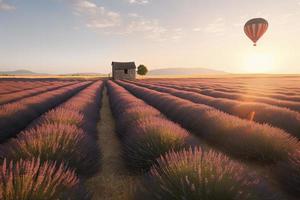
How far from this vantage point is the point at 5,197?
192cm

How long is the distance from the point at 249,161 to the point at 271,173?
726 millimetres

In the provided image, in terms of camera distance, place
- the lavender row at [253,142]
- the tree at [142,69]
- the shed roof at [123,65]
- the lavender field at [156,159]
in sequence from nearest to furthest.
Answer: the lavender field at [156,159] → the lavender row at [253,142] → the shed roof at [123,65] → the tree at [142,69]

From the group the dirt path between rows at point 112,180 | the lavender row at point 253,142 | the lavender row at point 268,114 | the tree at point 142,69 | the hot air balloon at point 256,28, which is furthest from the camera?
the tree at point 142,69

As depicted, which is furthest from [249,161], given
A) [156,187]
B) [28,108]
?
[28,108]

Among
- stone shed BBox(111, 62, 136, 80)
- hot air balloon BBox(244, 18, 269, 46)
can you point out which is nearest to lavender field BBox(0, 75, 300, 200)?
hot air balloon BBox(244, 18, 269, 46)

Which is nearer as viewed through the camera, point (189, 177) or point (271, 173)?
point (189, 177)

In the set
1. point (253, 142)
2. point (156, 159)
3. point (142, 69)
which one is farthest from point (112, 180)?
point (142, 69)

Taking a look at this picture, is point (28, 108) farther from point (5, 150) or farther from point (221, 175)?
point (221, 175)

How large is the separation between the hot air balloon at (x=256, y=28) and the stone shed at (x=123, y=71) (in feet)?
110

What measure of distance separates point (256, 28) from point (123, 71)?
34.7 meters

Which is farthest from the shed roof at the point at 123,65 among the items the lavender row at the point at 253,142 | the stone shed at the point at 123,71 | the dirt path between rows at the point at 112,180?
the dirt path between rows at the point at 112,180

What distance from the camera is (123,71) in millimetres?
55375

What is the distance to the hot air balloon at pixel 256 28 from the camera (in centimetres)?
2433

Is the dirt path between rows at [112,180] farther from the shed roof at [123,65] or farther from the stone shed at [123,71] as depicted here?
the shed roof at [123,65]
